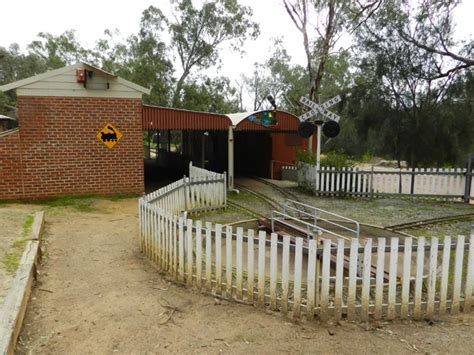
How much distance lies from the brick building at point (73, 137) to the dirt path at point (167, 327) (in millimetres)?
5939

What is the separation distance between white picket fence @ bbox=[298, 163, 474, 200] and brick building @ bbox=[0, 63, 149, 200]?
6064 millimetres

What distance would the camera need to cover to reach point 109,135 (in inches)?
425

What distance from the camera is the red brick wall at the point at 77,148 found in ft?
33.1

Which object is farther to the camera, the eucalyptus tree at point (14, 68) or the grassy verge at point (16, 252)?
the eucalyptus tree at point (14, 68)

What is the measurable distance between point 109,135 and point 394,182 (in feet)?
29.3

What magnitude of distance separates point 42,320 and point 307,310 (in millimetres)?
2631

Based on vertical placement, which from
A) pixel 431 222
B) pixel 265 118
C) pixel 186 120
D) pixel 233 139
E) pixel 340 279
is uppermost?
pixel 265 118

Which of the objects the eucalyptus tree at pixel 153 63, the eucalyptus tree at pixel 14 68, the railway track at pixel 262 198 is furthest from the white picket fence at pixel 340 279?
the eucalyptus tree at pixel 14 68

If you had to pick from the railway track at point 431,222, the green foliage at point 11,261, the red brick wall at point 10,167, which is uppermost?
the red brick wall at point 10,167

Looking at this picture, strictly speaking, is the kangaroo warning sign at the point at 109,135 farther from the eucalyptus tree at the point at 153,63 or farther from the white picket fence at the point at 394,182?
the eucalyptus tree at the point at 153,63

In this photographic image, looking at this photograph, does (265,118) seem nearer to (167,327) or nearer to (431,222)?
(431,222)

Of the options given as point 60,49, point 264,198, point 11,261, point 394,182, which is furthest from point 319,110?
point 60,49

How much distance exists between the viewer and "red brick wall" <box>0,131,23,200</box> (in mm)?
9914

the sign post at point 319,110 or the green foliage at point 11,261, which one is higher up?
the sign post at point 319,110
